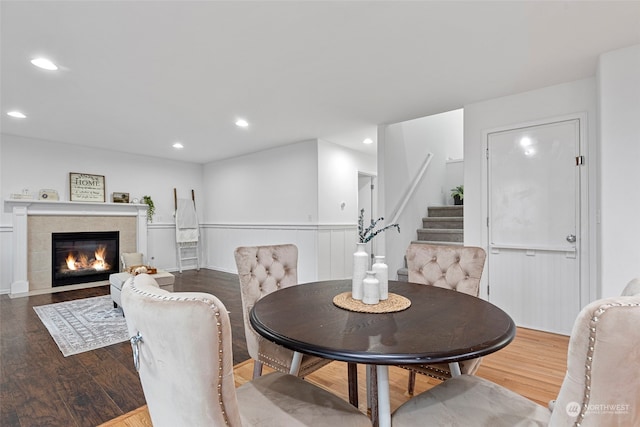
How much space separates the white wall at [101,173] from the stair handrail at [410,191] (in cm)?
474

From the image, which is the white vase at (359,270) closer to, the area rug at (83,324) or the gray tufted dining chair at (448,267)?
the gray tufted dining chair at (448,267)

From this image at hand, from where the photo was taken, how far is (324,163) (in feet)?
16.6

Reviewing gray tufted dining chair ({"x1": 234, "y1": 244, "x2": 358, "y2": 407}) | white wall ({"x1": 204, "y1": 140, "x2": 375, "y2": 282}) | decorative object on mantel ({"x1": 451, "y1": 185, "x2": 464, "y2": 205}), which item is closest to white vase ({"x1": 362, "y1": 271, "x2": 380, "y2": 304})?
gray tufted dining chair ({"x1": 234, "y1": 244, "x2": 358, "y2": 407})

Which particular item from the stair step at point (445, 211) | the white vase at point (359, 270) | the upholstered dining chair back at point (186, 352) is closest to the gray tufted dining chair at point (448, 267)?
the white vase at point (359, 270)

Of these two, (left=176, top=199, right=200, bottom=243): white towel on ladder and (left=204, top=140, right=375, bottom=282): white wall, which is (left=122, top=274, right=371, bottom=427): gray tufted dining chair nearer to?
(left=204, top=140, right=375, bottom=282): white wall

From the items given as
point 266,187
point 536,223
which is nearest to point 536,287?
point 536,223

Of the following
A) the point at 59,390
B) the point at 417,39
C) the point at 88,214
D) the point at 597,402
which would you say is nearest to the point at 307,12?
the point at 417,39

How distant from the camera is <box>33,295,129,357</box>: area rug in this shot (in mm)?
2812

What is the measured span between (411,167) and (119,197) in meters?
5.28

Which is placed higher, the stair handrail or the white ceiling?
the white ceiling

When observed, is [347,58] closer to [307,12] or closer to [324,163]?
[307,12]

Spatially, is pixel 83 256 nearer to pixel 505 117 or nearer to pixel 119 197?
pixel 119 197

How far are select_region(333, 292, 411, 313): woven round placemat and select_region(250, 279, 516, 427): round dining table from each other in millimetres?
20

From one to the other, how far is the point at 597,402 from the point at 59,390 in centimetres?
279
